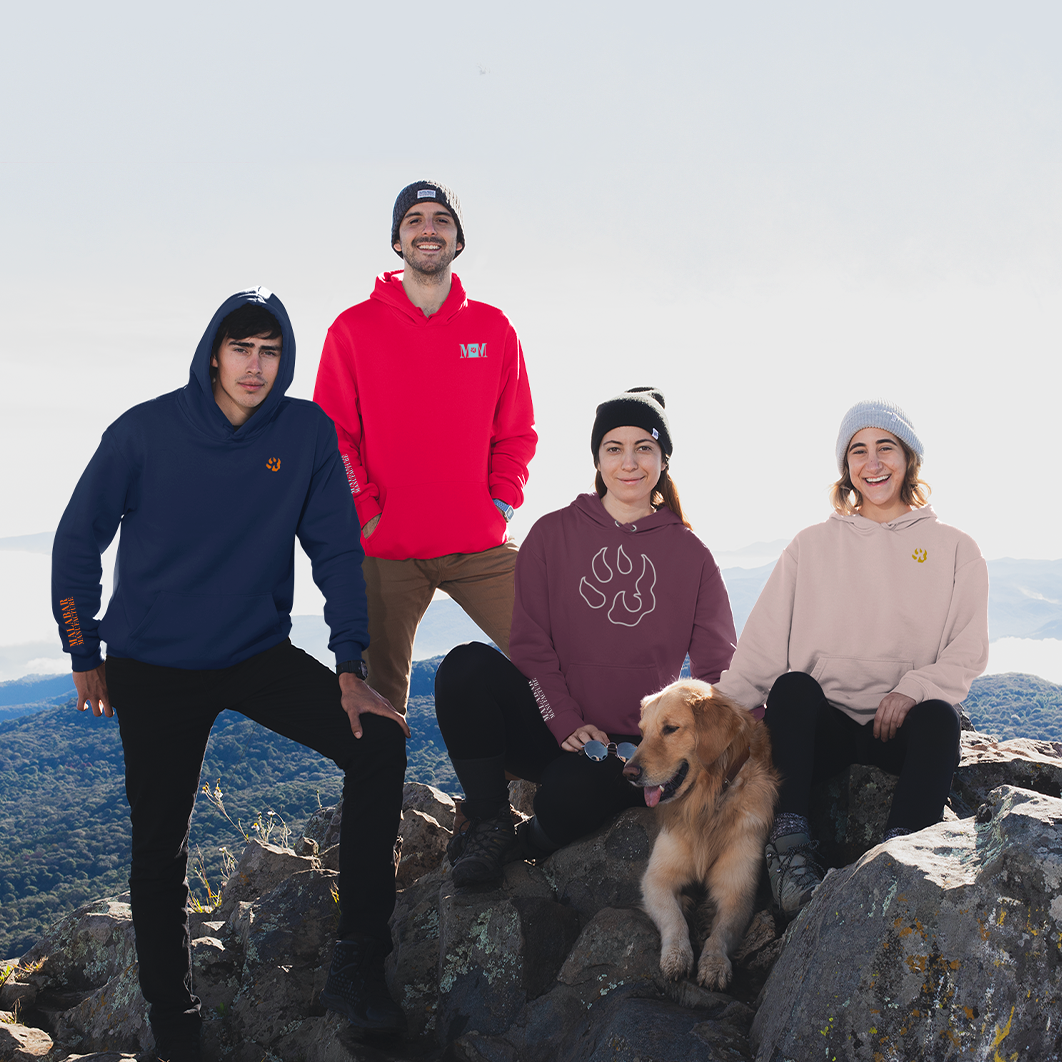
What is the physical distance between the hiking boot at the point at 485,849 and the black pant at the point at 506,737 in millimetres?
149

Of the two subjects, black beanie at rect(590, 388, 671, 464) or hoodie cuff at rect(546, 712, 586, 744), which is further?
black beanie at rect(590, 388, 671, 464)

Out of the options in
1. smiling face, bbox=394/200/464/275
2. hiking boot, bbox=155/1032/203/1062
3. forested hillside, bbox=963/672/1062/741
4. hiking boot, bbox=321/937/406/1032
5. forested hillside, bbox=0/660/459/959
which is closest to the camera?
hiking boot, bbox=321/937/406/1032

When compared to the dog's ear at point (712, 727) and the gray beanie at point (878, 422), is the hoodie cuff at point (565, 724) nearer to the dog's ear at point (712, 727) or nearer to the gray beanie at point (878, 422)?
the dog's ear at point (712, 727)

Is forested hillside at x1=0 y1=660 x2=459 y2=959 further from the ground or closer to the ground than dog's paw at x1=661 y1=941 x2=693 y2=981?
closer to the ground

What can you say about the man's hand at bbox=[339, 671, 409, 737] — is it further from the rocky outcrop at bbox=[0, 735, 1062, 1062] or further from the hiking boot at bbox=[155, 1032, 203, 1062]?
the hiking boot at bbox=[155, 1032, 203, 1062]

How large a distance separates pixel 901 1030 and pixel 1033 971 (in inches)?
15.5

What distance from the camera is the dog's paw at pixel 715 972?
3.01 metres

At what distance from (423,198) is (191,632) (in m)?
3.11

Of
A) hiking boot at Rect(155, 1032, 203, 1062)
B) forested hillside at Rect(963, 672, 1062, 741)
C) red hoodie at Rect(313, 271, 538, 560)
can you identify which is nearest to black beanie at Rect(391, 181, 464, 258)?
red hoodie at Rect(313, 271, 538, 560)

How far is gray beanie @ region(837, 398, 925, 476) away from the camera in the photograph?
390 centimetres

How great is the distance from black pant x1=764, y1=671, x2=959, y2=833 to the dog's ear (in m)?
0.19

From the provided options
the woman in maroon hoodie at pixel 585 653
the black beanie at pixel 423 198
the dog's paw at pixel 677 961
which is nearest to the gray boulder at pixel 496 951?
the woman in maroon hoodie at pixel 585 653

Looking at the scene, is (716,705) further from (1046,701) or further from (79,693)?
(1046,701)


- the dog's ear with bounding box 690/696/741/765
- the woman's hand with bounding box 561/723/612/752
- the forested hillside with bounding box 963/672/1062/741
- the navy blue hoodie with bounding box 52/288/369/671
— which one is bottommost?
the forested hillside with bounding box 963/672/1062/741
